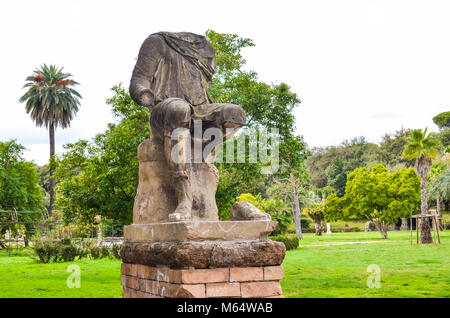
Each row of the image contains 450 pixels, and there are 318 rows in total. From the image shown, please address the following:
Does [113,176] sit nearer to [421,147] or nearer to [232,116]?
[232,116]

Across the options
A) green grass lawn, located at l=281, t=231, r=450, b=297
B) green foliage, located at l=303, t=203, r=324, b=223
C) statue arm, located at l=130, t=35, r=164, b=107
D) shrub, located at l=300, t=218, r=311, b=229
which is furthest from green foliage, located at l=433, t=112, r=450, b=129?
statue arm, located at l=130, t=35, r=164, b=107

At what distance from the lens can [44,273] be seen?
15828mm

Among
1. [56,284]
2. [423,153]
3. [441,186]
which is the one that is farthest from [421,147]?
[56,284]

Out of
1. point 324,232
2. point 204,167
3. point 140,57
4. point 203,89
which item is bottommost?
point 324,232

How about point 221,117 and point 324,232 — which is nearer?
point 221,117

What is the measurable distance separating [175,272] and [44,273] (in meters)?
12.8

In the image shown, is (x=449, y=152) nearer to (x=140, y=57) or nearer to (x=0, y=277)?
(x=0, y=277)

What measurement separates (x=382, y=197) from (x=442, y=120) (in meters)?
29.1

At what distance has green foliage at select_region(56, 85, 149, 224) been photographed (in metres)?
14.7

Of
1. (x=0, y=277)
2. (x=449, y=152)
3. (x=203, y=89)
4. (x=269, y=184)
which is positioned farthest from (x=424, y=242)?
(x=269, y=184)

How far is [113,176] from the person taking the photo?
14.5 m

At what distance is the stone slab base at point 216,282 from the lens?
4.33 m

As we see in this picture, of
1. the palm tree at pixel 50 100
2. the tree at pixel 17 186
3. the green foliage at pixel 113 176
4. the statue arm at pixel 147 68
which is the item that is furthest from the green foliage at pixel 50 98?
the statue arm at pixel 147 68

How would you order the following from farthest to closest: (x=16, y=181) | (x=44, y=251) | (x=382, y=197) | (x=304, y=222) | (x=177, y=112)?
(x=304, y=222)
(x=382, y=197)
(x=16, y=181)
(x=44, y=251)
(x=177, y=112)
